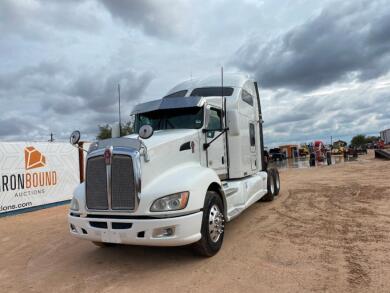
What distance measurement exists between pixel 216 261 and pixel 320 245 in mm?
1841

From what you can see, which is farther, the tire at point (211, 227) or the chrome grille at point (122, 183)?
the tire at point (211, 227)

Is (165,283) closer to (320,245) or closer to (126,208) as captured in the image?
(126,208)

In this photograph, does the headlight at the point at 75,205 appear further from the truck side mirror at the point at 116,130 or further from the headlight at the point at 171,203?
the truck side mirror at the point at 116,130

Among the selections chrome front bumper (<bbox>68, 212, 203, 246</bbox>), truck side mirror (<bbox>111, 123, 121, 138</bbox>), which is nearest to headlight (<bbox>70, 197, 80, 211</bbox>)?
chrome front bumper (<bbox>68, 212, 203, 246</bbox>)

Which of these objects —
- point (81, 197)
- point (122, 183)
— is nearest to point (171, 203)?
point (122, 183)

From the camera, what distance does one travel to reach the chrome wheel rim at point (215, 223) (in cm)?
556

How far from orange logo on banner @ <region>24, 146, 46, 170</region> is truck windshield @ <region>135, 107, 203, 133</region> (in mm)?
7570

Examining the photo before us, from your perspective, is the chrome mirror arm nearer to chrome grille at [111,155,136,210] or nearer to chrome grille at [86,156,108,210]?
chrome grille at [111,155,136,210]

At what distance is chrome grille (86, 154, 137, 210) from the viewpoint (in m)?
5.02

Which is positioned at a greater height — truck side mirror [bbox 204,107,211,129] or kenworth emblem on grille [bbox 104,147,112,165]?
truck side mirror [bbox 204,107,211,129]

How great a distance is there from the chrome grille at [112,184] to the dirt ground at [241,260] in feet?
3.35

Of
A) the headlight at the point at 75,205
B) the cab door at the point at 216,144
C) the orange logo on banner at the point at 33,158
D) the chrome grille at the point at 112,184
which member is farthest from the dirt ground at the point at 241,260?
the orange logo on banner at the point at 33,158

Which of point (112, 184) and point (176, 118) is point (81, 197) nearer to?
point (112, 184)

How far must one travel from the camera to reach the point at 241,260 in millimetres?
5320
